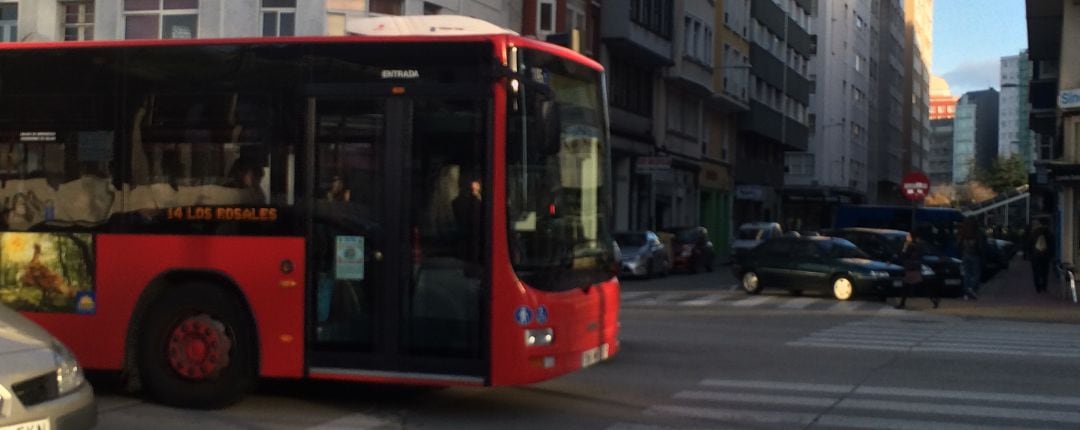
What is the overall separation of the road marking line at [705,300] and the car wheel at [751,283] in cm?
71

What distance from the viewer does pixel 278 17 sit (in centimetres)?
3188

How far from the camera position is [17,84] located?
421 inches

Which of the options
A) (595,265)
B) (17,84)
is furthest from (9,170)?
(595,265)

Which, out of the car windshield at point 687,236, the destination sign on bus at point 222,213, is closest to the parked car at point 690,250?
the car windshield at point 687,236

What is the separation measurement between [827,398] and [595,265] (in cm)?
270

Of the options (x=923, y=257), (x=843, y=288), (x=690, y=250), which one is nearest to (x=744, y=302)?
(x=843, y=288)

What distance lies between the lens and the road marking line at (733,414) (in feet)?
34.1

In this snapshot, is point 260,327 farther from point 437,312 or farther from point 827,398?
point 827,398

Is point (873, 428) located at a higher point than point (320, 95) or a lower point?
lower

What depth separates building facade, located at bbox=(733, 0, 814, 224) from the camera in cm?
6656

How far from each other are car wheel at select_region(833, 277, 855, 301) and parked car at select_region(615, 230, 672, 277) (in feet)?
28.0

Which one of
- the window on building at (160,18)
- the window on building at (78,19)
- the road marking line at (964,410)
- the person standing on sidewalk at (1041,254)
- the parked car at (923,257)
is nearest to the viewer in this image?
the road marking line at (964,410)

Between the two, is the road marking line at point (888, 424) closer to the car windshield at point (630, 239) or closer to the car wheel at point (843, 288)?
the car wheel at point (843, 288)

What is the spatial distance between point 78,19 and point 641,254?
51.5 feet
